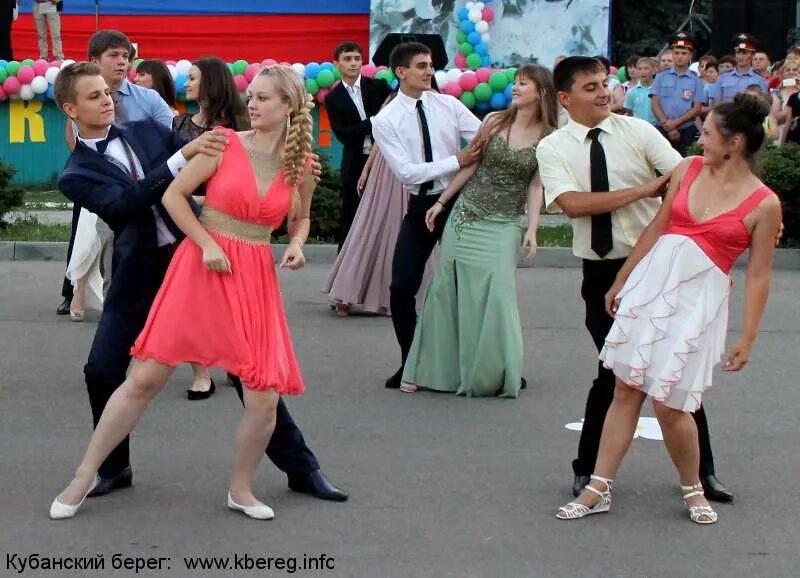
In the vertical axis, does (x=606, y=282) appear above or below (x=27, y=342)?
above

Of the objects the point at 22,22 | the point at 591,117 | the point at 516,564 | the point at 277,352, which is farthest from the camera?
the point at 22,22

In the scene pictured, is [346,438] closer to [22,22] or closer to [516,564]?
[516,564]

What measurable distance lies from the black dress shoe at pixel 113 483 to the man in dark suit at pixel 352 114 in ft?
19.2

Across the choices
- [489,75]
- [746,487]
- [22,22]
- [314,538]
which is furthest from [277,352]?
[22,22]

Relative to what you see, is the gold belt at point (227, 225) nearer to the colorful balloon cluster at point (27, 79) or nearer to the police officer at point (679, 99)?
the police officer at point (679, 99)

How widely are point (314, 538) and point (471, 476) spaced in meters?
1.11

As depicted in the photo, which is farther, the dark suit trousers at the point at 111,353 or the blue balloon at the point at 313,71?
the blue balloon at the point at 313,71

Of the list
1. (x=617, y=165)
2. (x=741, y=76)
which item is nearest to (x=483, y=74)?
(x=741, y=76)

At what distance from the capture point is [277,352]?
213 inches

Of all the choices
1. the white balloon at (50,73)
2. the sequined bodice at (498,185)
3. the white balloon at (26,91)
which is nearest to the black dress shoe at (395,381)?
the sequined bodice at (498,185)

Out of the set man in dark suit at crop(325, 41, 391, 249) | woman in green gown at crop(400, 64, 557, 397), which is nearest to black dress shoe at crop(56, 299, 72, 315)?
man in dark suit at crop(325, 41, 391, 249)

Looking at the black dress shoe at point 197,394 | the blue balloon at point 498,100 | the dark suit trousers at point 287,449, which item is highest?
the blue balloon at point 498,100

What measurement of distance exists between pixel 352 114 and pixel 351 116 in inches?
0.7

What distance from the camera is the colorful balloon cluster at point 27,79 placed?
18812mm
